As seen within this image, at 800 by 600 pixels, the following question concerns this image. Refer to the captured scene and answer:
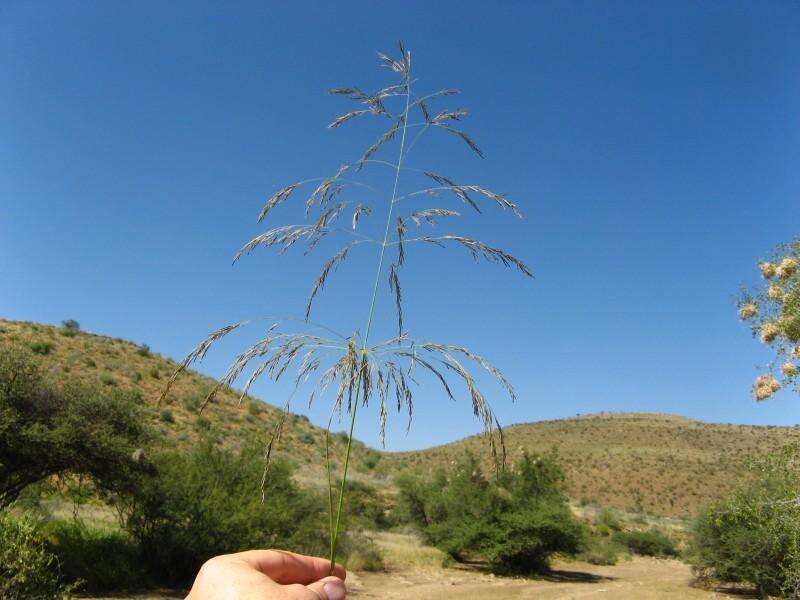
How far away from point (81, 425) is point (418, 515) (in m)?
21.1

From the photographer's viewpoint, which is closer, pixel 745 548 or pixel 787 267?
pixel 787 267

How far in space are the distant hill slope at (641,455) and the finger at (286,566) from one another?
147 feet

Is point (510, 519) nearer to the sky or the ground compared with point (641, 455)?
nearer to the ground

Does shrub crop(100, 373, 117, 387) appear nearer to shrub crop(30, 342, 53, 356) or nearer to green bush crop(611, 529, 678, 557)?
shrub crop(30, 342, 53, 356)

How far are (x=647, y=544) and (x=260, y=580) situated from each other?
130 ft

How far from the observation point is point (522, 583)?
21125 millimetres

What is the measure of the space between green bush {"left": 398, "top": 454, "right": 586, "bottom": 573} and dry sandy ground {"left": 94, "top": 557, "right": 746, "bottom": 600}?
106 cm

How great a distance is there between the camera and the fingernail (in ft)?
4.52

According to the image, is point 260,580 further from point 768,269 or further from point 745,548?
point 745,548

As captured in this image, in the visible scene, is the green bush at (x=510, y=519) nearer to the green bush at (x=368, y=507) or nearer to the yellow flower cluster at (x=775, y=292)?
the green bush at (x=368, y=507)

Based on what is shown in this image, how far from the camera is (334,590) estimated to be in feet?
4.60

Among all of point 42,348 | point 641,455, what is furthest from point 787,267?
point 641,455

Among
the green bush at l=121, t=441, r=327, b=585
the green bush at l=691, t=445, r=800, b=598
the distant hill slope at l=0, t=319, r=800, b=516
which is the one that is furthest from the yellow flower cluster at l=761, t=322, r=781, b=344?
the green bush at l=121, t=441, r=327, b=585

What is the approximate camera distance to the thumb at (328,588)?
135 cm
